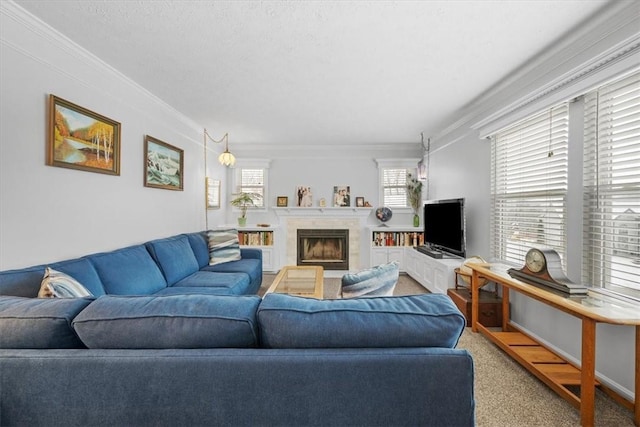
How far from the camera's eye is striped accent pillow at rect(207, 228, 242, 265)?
148 inches

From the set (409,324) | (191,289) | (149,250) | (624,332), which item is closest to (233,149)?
(149,250)

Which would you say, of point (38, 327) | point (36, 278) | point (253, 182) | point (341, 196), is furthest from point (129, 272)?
point (341, 196)

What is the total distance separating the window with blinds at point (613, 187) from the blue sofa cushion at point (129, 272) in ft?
11.9

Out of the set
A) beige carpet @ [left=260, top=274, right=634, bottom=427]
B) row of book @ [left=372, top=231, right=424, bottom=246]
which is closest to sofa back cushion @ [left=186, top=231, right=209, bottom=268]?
row of book @ [left=372, top=231, right=424, bottom=246]

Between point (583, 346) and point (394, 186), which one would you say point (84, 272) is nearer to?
point (583, 346)

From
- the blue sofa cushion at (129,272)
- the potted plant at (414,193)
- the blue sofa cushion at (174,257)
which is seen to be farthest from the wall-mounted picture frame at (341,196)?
the blue sofa cushion at (129,272)

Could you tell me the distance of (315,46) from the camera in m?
2.21

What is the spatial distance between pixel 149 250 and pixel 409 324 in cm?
277

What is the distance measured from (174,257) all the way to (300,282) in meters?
1.43

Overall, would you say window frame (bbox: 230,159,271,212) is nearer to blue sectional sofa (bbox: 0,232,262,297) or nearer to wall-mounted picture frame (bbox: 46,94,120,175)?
blue sectional sofa (bbox: 0,232,262,297)

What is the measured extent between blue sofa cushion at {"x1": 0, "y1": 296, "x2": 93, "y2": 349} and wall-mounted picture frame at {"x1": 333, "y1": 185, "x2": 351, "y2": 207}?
4.72 meters

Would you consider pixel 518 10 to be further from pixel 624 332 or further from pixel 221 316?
pixel 221 316

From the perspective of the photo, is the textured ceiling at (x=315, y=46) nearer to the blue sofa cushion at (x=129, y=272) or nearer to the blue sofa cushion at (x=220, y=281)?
the blue sofa cushion at (x=129, y=272)

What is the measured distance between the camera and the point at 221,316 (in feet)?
3.22
